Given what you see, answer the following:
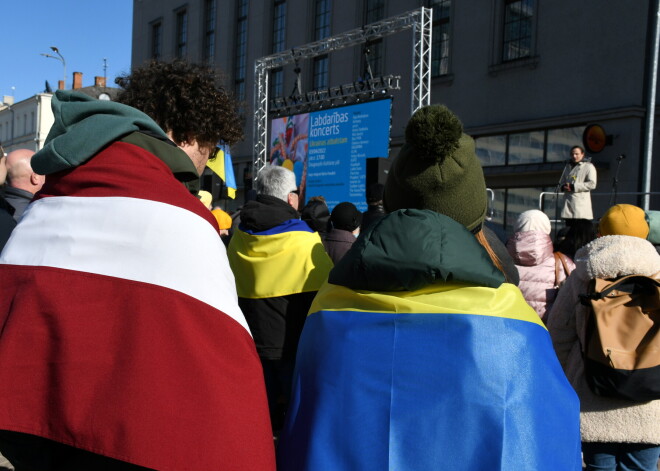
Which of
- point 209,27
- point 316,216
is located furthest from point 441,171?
point 209,27

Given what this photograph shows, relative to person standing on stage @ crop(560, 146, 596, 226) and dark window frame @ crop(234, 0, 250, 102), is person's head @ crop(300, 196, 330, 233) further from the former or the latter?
dark window frame @ crop(234, 0, 250, 102)

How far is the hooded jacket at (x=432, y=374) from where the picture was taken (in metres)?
1.61

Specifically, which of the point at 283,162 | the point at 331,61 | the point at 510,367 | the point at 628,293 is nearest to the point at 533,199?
the point at 283,162

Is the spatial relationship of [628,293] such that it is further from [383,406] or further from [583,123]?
[583,123]

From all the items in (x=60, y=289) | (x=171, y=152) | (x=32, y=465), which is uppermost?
(x=171, y=152)

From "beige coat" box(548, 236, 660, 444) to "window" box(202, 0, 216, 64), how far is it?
2559cm

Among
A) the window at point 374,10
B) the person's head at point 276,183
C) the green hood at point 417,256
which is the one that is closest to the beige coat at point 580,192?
the person's head at point 276,183

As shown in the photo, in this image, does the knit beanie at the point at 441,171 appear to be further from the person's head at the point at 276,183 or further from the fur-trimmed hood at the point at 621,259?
the person's head at the point at 276,183

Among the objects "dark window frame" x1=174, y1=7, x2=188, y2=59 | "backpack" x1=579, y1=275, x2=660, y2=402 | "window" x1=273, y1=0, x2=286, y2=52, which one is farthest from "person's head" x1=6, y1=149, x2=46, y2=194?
"dark window frame" x1=174, y1=7, x2=188, y2=59

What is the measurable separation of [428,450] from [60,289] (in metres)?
0.96

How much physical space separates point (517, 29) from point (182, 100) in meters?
14.9

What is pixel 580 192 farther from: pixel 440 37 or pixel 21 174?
pixel 440 37

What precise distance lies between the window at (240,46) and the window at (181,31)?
3.93 metres

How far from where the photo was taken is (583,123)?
13.8 meters
